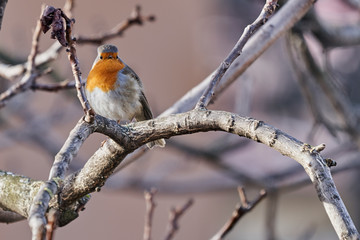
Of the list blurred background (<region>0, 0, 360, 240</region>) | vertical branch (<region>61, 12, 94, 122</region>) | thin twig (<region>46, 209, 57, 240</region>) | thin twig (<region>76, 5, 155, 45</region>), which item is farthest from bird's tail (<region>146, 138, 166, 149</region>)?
blurred background (<region>0, 0, 360, 240</region>)

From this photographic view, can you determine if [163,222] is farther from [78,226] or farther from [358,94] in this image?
[358,94]

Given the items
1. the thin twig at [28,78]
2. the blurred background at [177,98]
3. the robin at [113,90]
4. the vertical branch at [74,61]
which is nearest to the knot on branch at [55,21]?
the vertical branch at [74,61]

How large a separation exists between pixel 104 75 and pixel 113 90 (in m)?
0.08

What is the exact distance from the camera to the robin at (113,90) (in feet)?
8.38

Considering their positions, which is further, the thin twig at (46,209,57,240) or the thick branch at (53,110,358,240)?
the thick branch at (53,110,358,240)

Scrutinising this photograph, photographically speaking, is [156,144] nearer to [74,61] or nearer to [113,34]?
[113,34]

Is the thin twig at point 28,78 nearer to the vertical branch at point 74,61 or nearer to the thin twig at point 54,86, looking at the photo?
the thin twig at point 54,86

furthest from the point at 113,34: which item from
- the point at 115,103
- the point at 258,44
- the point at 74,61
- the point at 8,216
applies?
the point at 74,61

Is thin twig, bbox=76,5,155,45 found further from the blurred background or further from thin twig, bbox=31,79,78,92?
the blurred background

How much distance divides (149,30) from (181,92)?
971 mm

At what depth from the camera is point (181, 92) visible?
25.1 ft

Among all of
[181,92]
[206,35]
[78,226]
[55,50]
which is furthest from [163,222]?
[55,50]

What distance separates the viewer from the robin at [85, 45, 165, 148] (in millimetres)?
2553

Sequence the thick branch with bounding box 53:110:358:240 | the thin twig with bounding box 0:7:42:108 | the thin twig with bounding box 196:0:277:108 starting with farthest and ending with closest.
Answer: the thin twig with bounding box 0:7:42:108
the thin twig with bounding box 196:0:277:108
the thick branch with bounding box 53:110:358:240
